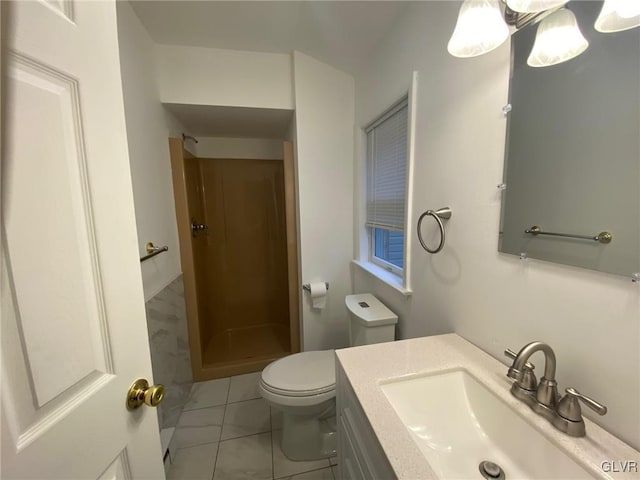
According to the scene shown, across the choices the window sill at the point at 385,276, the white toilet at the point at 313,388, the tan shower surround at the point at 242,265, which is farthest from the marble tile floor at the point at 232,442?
the window sill at the point at 385,276

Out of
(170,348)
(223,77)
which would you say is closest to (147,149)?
(223,77)

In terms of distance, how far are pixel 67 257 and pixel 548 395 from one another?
1013 millimetres

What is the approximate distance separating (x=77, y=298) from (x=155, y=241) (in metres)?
1.12

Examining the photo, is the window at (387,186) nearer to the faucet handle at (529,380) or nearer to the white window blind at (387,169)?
the white window blind at (387,169)

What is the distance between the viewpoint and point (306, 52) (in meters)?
1.67

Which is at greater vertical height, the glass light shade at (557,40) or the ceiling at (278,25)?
the ceiling at (278,25)

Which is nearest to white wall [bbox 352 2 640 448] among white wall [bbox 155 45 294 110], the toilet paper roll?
the toilet paper roll

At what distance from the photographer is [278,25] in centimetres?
144

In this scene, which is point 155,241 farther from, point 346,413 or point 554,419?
point 554,419

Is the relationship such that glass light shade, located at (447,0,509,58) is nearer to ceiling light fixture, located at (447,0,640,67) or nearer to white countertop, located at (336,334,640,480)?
ceiling light fixture, located at (447,0,640,67)

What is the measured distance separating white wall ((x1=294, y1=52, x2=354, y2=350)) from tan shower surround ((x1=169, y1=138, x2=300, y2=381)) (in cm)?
22

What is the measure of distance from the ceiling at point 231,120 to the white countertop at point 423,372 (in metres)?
1.72

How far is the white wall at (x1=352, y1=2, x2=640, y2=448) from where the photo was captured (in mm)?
537

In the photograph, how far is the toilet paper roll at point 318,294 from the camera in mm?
1867
